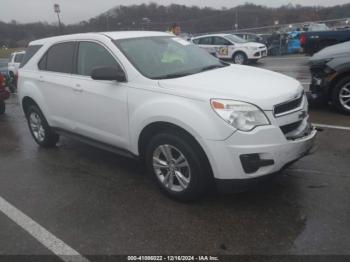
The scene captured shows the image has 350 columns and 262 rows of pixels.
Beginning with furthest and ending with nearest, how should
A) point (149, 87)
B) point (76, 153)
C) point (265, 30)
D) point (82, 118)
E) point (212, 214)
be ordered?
point (265, 30) → point (76, 153) → point (82, 118) → point (149, 87) → point (212, 214)

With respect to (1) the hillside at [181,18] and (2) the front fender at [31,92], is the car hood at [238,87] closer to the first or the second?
(2) the front fender at [31,92]

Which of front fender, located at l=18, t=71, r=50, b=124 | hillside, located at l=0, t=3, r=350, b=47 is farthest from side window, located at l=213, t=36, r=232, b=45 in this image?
hillside, located at l=0, t=3, r=350, b=47

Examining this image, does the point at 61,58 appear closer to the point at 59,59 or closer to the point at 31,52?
the point at 59,59

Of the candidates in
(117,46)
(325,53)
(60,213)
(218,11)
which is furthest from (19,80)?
(218,11)

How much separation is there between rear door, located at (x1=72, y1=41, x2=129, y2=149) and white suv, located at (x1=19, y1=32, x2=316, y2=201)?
0.01 metres

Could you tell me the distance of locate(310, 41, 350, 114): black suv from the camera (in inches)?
263

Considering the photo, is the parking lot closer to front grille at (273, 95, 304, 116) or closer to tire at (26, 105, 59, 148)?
front grille at (273, 95, 304, 116)

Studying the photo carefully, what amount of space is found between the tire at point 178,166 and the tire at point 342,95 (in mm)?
4261

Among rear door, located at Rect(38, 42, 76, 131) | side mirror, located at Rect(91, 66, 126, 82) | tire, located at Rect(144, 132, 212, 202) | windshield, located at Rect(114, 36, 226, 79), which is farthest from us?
rear door, located at Rect(38, 42, 76, 131)

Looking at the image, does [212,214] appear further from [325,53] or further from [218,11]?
[218,11]

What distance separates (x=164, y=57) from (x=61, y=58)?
1694 mm

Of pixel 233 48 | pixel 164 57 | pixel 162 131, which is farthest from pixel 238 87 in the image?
pixel 233 48

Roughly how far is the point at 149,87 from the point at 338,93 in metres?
4.37

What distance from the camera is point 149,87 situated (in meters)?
3.92
